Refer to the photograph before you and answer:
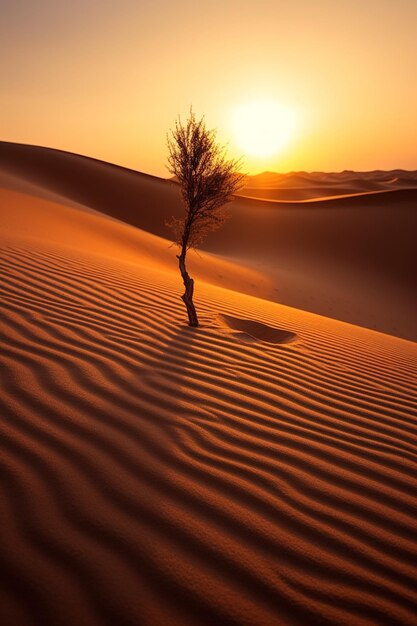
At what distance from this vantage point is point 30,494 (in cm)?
172

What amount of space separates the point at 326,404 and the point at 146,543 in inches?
76.7

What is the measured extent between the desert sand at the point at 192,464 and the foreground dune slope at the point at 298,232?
6.77m

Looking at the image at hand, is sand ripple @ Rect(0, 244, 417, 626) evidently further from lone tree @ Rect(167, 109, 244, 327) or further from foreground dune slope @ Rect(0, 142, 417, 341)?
foreground dune slope @ Rect(0, 142, 417, 341)

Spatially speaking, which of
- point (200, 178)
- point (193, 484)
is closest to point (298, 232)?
point (200, 178)

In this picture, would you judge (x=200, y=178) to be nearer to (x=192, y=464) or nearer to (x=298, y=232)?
(x=192, y=464)

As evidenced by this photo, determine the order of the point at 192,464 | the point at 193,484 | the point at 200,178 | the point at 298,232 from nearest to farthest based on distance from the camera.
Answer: the point at 193,484 → the point at 192,464 → the point at 200,178 → the point at 298,232

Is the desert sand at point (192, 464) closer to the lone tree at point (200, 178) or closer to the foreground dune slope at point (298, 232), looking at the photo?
the lone tree at point (200, 178)

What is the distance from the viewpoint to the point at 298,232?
19.0 metres

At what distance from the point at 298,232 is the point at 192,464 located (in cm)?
1808

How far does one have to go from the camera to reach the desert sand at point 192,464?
1.45 meters

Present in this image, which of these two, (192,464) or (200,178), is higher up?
(200,178)

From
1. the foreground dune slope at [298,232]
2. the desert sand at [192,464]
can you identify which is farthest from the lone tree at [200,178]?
the foreground dune slope at [298,232]

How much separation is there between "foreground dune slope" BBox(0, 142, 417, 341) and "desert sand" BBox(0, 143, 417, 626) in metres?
6.77

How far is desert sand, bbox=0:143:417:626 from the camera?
1450mm
